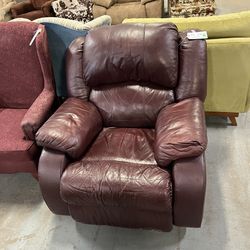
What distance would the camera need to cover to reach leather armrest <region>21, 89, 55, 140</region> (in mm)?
1646

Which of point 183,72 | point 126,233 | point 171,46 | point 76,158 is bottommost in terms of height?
point 126,233

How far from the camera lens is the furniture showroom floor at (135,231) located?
156cm

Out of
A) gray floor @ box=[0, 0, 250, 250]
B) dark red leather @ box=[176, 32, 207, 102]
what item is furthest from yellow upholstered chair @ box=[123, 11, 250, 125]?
gray floor @ box=[0, 0, 250, 250]

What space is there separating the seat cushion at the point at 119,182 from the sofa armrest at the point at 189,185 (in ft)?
0.14

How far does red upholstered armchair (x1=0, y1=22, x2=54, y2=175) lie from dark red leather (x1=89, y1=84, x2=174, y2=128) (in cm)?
36

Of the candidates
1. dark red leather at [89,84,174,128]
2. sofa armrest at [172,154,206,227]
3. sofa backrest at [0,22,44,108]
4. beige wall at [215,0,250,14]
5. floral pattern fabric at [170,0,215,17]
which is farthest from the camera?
beige wall at [215,0,250,14]

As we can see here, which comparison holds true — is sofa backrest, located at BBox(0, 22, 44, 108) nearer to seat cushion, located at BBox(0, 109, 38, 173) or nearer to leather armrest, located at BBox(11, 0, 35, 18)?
seat cushion, located at BBox(0, 109, 38, 173)

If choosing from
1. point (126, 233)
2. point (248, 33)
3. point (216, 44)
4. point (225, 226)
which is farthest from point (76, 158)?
point (248, 33)

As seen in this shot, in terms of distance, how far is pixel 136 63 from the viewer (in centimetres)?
176

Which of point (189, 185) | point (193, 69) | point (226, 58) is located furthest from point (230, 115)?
point (189, 185)

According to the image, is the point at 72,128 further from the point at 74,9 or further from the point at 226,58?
the point at 74,9

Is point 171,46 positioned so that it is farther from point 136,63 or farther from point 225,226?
point 225,226

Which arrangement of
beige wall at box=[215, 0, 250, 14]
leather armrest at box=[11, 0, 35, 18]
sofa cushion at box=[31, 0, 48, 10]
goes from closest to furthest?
leather armrest at box=[11, 0, 35, 18] → sofa cushion at box=[31, 0, 48, 10] → beige wall at box=[215, 0, 250, 14]

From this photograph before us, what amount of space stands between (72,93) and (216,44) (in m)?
1.05
